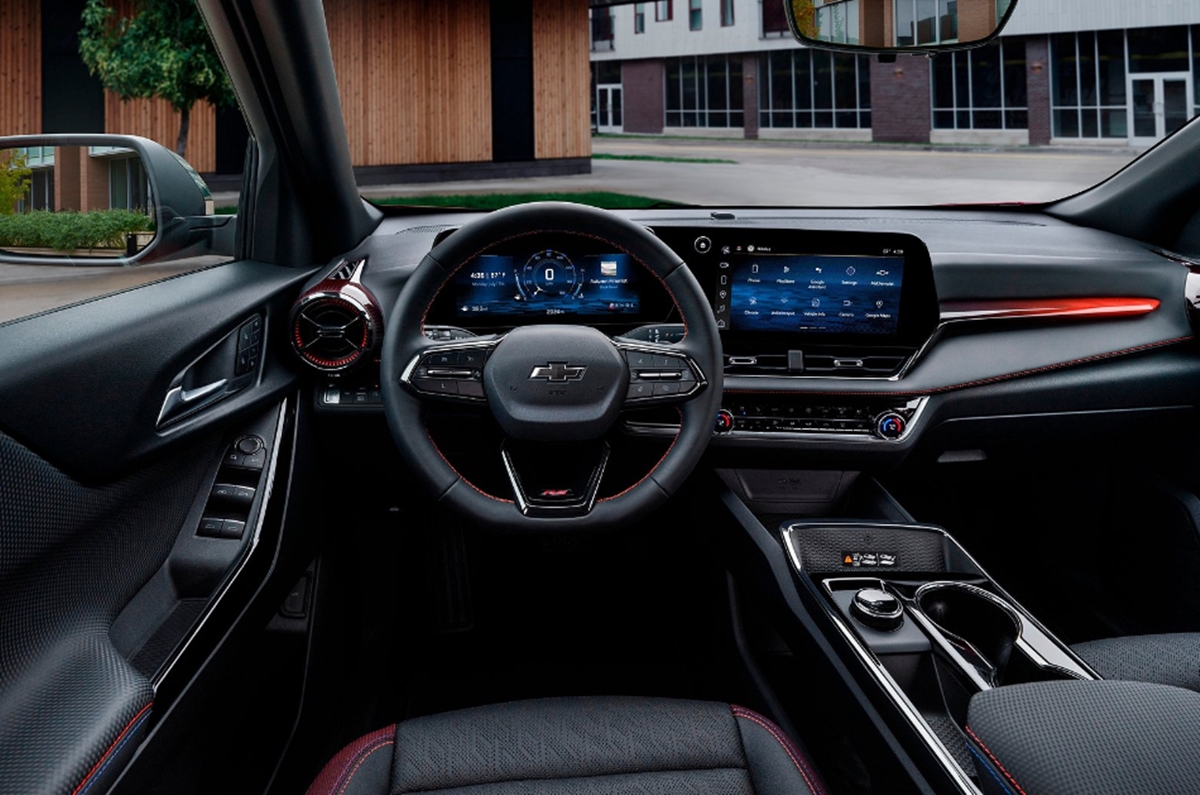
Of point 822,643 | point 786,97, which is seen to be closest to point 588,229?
point 822,643

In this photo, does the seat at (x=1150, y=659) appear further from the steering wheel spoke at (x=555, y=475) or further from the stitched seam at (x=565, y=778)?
the steering wheel spoke at (x=555, y=475)

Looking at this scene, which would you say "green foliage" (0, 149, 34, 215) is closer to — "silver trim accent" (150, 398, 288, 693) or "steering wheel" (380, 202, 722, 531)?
"silver trim accent" (150, 398, 288, 693)

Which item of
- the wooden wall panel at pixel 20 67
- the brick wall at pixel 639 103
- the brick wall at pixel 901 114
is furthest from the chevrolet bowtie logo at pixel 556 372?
the brick wall at pixel 639 103

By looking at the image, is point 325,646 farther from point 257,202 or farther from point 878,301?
point 878,301

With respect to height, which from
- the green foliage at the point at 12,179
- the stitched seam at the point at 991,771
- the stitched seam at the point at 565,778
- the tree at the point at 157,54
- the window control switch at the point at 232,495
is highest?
the tree at the point at 157,54

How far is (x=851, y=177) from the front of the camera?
4.37m

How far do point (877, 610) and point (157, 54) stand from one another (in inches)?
86.2

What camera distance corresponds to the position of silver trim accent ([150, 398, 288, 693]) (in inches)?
74.7

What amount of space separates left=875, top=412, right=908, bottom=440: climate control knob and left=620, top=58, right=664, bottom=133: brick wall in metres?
3.41

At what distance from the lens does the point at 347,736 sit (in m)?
2.72

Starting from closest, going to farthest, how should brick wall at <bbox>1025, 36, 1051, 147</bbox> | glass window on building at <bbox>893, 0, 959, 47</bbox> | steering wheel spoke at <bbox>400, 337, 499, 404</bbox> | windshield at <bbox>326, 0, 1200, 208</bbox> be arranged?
1. steering wheel spoke at <bbox>400, 337, 499, 404</bbox>
2. glass window on building at <bbox>893, 0, 959, 47</bbox>
3. windshield at <bbox>326, 0, 1200, 208</bbox>
4. brick wall at <bbox>1025, 36, 1051, 147</bbox>

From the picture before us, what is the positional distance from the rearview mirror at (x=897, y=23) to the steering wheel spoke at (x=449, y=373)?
50.6 inches

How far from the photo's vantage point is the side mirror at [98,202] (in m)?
2.19

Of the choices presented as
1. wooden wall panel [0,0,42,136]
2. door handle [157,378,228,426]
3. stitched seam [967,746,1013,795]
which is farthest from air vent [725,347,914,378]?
wooden wall panel [0,0,42,136]
